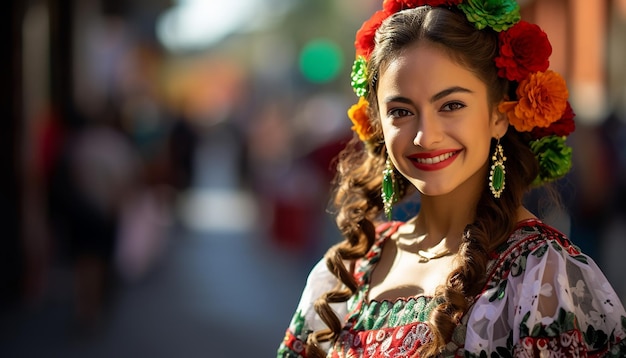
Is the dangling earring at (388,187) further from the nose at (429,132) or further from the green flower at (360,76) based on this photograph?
the nose at (429,132)

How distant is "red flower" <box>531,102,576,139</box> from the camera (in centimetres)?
268

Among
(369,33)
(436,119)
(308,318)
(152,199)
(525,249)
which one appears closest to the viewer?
(525,249)

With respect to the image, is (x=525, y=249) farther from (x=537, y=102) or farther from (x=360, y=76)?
(x=360, y=76)

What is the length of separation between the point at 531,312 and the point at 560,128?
2.07ft

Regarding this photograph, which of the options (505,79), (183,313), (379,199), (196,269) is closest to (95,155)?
(183,313)

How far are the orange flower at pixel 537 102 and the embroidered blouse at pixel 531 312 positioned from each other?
0.90ft

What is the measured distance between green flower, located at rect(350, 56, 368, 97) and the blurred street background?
0.62 m

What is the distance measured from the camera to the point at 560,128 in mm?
2691

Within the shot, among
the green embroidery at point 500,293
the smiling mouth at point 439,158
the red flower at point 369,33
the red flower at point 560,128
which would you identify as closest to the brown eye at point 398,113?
the smiling mouth at point 439,158

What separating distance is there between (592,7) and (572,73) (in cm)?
267

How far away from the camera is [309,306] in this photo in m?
2.91

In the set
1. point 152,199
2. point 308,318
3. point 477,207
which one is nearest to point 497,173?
point 477,207

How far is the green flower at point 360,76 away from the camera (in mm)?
2803

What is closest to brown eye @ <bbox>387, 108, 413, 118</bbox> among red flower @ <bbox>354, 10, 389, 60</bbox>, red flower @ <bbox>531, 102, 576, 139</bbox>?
red flower @ <bbox>354, 10, 389, 60</bbox>
